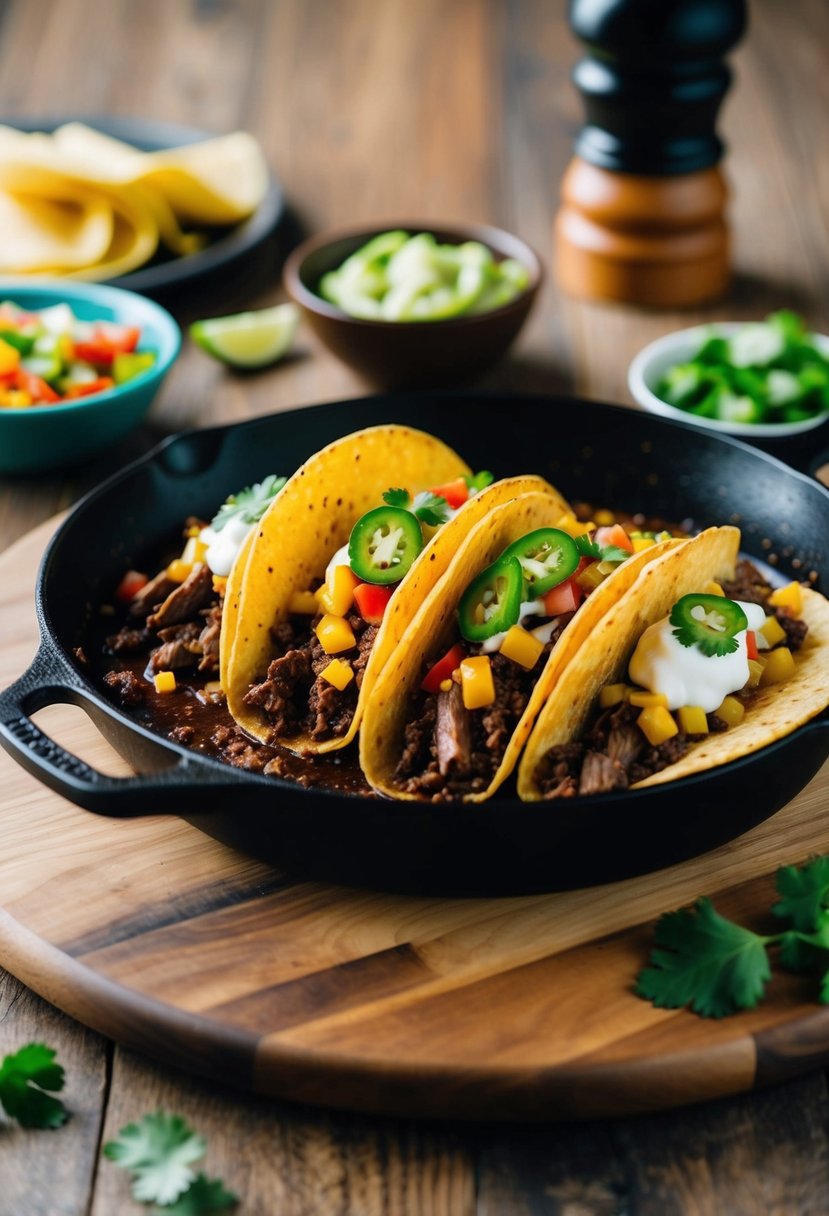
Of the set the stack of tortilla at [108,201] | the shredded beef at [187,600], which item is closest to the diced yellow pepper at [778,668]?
the shredded beef at [187,600]

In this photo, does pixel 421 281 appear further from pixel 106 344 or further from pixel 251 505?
pixel 251 505

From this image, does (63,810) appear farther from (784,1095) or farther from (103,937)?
(784,1095)

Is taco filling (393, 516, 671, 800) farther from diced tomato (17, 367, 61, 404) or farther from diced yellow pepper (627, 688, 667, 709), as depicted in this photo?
diced tomato (17, 367, 61, 404)

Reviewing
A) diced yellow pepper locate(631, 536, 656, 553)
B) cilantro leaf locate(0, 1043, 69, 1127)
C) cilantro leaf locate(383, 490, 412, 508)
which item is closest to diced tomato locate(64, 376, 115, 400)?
cilantro leaf locate(383, 490, 412, 508)

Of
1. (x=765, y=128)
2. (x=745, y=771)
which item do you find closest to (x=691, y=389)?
(x=745, y=771)

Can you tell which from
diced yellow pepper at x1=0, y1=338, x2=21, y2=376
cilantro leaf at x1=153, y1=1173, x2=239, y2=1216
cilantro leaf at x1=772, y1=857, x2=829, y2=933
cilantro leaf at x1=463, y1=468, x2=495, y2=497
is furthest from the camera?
diced yellow pepper at x1=0, y1=338, x2=21, y2=376

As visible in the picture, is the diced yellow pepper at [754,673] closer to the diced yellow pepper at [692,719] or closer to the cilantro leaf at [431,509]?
the diced yellow pepper at [692,719]

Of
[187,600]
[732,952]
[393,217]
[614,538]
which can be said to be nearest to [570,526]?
[614,538]

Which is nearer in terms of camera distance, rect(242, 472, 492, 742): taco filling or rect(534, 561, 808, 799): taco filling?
rect(534, 561, 808, 799): taco filling
